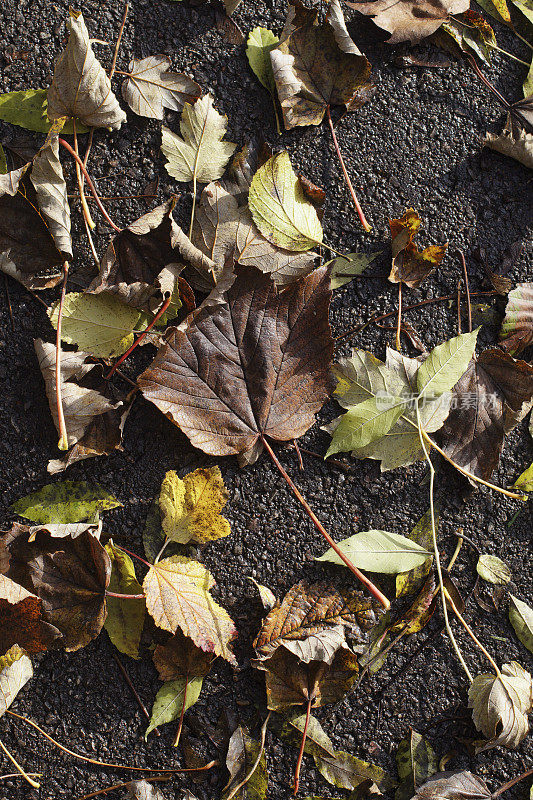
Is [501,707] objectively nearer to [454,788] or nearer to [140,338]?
[454,788]

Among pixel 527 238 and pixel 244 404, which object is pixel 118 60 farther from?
pixel 527 238

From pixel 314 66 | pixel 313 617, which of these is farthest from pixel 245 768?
pixel 314 66

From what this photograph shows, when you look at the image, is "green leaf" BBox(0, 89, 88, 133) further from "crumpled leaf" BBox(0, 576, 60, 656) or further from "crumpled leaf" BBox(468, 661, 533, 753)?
"crumpled leaf" BBox(468, 661, 533, 753)

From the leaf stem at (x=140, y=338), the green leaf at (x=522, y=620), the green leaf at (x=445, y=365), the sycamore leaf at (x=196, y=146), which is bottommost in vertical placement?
the green leaf at (x=522, y=620)

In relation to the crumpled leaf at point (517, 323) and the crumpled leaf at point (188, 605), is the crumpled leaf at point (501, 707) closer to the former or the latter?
the crumpled leaf at point (188, 605)

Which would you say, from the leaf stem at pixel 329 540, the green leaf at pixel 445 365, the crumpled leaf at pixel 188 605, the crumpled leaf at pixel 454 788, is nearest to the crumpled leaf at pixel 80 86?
the leaf stem at pixel 329 540

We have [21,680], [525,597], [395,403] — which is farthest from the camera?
[525,597]

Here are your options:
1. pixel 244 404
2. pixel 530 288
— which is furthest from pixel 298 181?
pixel 530 288
